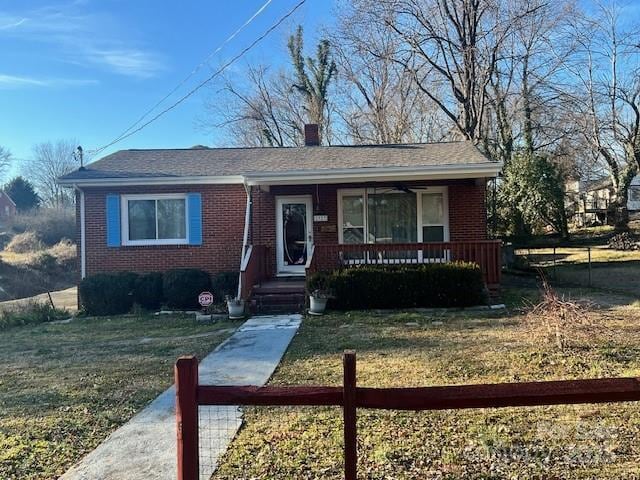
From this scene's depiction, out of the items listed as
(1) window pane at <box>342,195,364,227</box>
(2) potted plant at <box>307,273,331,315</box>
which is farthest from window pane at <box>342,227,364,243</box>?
(2) potted plant at <box>307,273,331,315</box>

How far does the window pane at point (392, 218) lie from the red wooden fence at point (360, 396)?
10.2m

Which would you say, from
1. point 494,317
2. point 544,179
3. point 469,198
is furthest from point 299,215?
point 544,179

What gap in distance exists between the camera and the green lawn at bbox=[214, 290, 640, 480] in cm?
355

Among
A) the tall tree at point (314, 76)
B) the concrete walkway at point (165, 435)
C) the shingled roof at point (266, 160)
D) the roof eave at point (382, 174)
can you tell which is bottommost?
the concrete walkway at point (165, 435)

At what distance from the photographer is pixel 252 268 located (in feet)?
37.5

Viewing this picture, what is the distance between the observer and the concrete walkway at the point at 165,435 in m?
3.65

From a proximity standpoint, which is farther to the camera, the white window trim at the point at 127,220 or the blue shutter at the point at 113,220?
the white window trim at the point at 127,220

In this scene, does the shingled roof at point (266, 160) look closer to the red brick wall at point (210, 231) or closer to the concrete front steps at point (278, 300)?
the red brick wall at point (210, 231)

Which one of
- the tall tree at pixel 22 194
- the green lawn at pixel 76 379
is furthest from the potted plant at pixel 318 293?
the tall tree at pixel 22 194

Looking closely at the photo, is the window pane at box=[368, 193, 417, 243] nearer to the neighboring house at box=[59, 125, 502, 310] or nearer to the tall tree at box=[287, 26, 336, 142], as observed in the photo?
the neighboring house at box=[59, 125, 502, 310]

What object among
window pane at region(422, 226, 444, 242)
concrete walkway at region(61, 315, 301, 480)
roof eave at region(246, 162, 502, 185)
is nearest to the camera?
concrete walkway at region(61, 315, 301, 480)

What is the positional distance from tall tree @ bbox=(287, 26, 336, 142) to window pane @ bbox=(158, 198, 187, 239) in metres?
19.2

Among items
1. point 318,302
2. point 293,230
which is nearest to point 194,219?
point 293,230

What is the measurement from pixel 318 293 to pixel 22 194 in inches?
1984
